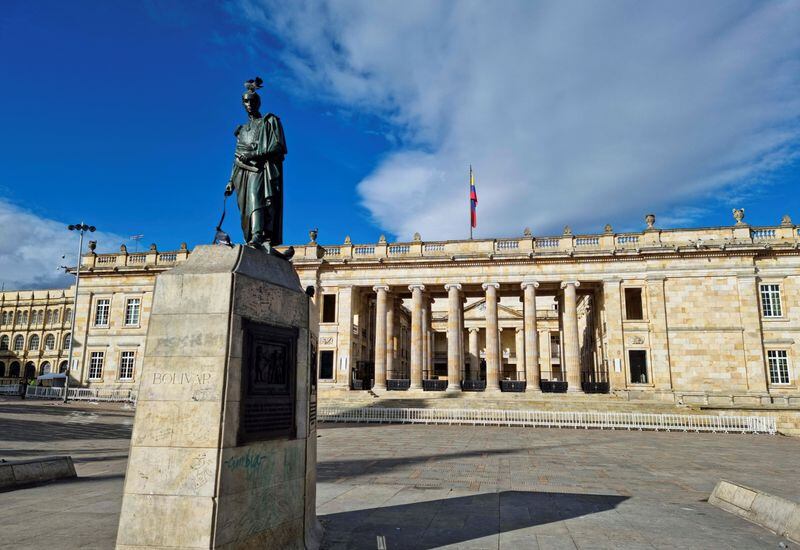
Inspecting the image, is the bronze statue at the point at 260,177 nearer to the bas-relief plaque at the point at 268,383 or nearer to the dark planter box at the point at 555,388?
the bas-relief plaque at the point at 268,383

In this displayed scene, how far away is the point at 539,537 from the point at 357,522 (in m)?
2.43

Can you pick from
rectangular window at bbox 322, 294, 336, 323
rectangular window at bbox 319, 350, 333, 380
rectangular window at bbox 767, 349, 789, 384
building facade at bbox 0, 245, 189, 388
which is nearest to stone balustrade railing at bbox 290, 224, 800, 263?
rectangular window at bbox 322, 294, 336, 323

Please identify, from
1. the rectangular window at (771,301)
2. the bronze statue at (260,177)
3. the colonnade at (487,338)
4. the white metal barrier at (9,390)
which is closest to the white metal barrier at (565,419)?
the colonnade at (487,338)

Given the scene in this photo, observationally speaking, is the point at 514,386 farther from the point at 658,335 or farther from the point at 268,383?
the point at 268,383

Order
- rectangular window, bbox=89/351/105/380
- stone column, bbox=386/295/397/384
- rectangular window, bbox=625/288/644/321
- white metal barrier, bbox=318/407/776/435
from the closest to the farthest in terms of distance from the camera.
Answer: white metal barrier, bbox=318/407/776/435, stone column, bbox=386/295/397/384, rectangular window, bbox=625/288/644/321, rectangular window, bbox=89/351/105/380

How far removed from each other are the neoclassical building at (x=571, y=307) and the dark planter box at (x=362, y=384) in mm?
111

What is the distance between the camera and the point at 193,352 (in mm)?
5262

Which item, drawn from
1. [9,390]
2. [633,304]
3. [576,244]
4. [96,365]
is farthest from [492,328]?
[9,390]

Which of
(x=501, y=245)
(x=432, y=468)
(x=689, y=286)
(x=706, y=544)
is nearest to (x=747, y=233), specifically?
(x=689, y=286)

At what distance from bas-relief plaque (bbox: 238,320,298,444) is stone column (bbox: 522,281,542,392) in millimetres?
31374

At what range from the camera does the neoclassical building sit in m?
33.4

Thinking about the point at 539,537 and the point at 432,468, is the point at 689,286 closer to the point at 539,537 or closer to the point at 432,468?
the point at 432,468

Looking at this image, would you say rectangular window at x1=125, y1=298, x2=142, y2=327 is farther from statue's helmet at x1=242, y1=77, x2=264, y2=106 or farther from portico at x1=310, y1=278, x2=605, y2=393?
statue's helmet at x1=242, y1=77, x2=264, y2=106

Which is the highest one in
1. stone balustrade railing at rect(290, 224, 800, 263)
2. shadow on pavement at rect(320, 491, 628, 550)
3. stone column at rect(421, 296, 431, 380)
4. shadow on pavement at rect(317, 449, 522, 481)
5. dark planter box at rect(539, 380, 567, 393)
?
stone balustrade railing at rect(290, 224, 800, 263)
